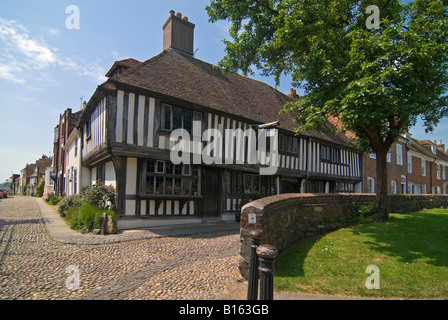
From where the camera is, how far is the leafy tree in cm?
627

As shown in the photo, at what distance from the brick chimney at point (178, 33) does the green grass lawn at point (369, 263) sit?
1173 cm

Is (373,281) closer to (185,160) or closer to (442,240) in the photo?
(442,240)

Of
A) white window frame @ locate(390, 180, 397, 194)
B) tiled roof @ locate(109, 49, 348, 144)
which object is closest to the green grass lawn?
tiled roof @ locate(109, 49, 348, 144)

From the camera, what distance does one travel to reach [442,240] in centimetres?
627

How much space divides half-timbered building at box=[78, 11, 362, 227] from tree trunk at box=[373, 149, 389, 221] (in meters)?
5.00

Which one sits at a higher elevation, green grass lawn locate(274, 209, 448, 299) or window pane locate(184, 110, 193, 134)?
window pane locate(184, 110, 193, 134)

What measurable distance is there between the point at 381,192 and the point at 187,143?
22.8 feet

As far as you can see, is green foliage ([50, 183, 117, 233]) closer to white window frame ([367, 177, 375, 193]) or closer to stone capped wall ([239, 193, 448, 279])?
stone capped wall ([239, 193, 448, 279])

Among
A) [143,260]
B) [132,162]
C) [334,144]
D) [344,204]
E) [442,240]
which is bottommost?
[143,260]

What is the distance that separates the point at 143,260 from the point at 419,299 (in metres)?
4.89

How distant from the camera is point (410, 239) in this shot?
6.33m

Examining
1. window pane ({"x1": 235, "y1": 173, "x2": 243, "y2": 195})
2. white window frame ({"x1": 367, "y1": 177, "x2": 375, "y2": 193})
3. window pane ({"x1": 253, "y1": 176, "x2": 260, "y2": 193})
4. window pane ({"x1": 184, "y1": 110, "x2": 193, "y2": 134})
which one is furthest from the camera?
white window frame ({"x1": 367, "y1": 177, "x2": 375, "y2": 193})

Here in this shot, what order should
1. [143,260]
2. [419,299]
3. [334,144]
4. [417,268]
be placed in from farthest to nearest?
[334,144] → [143,260] → [417,268] → [419,299]
